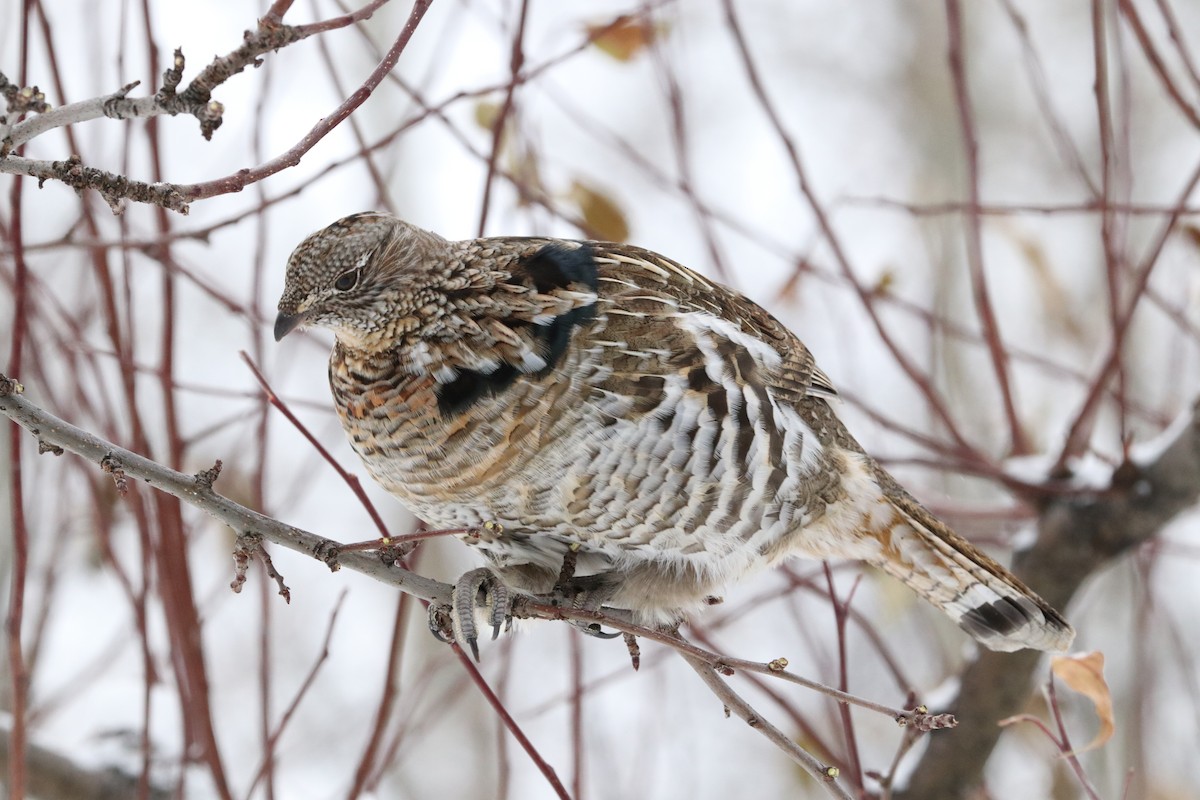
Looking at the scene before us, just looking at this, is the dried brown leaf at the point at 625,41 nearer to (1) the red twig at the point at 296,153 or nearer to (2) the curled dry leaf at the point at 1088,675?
(1) the red twig at the point at 296,153

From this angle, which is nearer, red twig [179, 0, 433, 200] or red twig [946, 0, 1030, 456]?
red twig [179, 0, 433, 200]

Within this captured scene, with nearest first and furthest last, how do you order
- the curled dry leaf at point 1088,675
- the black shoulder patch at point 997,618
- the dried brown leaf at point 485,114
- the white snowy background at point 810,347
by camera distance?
Result: the curled dry leaf at point 1088,675, the black shoulder patch at point 997,618, the dried brown leaf at point 485,114, the white snowy background at point 810,347

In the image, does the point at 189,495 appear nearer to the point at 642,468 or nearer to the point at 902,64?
the point at 642,468

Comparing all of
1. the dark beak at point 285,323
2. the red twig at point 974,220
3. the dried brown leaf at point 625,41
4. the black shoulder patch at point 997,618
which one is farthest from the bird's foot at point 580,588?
the dried brown leaf at point 625,41

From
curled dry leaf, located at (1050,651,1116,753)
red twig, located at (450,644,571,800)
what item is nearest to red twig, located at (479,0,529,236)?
red twig, located at (450,644,571,800)

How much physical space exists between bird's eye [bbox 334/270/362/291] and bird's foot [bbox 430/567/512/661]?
26.7 inches

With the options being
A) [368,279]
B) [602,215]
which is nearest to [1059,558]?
[602,215]

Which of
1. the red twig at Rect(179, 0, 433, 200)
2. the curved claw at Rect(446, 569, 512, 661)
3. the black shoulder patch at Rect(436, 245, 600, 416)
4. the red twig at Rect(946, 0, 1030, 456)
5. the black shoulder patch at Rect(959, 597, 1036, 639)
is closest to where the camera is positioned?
the red twig at Rect(179, 0, 433, 200)

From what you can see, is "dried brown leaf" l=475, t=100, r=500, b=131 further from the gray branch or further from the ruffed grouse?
the gray branch

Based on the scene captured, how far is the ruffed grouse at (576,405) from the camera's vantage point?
235 cm

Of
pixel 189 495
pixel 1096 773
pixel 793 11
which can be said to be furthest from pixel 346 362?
pixel 793 11

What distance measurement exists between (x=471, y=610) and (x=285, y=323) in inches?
27.7

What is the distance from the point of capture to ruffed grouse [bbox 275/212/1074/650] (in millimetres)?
2346

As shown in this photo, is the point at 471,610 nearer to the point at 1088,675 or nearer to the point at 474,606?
the point at 474,606
